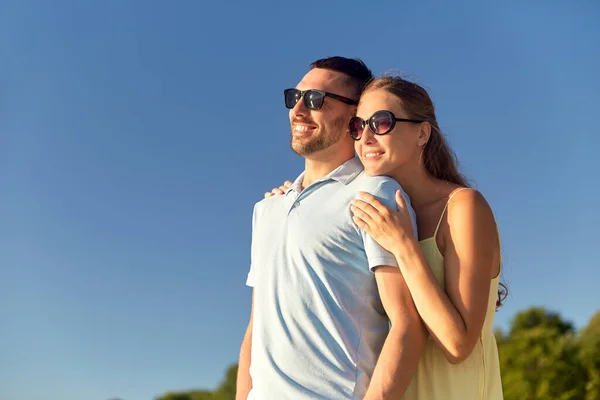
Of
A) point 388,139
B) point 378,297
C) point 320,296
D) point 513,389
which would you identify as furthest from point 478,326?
point 513,389

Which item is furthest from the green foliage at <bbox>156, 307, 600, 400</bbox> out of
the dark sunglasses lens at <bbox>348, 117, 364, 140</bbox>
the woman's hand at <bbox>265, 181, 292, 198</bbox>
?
the dark sunglasses lens at <bbox>348, 117, 364, 140</bbox>

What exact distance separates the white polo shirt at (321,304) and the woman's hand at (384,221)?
0.05m

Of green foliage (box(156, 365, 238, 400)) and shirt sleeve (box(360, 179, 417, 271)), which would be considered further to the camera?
green foliage (box(156, 365, 238, 400))

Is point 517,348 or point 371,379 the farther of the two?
point 517,348

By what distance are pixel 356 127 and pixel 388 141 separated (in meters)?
0.28

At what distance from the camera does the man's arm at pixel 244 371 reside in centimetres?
533

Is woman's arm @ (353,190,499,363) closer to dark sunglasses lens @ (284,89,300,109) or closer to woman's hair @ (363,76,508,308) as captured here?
woman's hair @ (363,76,508,308)

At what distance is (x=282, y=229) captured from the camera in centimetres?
511

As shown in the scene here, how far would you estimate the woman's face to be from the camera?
5047 millimetres

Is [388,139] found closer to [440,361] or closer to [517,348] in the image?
[440,361]

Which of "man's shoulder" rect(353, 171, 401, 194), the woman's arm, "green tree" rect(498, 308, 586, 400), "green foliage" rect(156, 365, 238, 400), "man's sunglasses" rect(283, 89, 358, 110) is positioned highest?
"man's sunglasses" rect(283, 89, 358, 110)

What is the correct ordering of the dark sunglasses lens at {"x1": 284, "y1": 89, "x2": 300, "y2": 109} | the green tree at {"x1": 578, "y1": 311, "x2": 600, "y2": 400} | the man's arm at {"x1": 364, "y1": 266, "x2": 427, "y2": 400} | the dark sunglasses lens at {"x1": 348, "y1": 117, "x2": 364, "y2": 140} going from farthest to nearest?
1. the green tree at {"x1": 578, "y1": 311, "x2": 600, "y2": 400}
2. the dark sunglasses lens at {"x1": 284, "y1": 89, "x2": 300, "y2": 109}
3. the dark sunglasses lens at {"x1": 348, "y1": 117, "x2": 364, "y2": 140}
4. the man's arm at {"x1": 364, "y1": 266, "x2": 427, "y2": 400}

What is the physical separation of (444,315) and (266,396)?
118 cm

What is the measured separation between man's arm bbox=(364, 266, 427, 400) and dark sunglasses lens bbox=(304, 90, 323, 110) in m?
1.47
